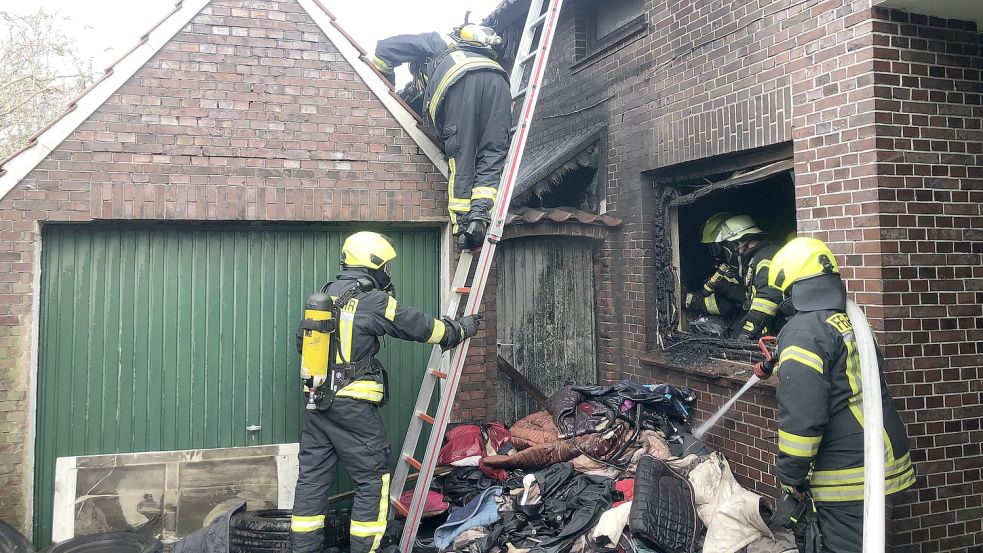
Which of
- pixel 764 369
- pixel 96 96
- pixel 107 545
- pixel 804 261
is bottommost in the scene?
pixel 107 545

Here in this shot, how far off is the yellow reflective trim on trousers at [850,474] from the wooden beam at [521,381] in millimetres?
3037

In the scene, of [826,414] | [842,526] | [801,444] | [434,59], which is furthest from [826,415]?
[434,59]

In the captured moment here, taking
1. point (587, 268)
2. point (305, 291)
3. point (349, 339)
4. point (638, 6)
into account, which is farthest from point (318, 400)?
point (638, 6)

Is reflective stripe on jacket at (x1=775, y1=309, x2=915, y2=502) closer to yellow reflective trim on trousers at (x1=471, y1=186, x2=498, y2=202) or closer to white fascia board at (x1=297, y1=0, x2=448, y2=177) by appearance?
yellow reflective trim on trousers at (x1=471, y1=186, x2=498, y2=202)

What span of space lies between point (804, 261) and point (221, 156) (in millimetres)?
3904

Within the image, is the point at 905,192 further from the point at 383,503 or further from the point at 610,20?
the point at 610,20

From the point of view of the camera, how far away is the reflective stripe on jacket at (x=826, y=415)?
10.0 ft

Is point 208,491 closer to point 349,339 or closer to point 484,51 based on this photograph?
point 349,339

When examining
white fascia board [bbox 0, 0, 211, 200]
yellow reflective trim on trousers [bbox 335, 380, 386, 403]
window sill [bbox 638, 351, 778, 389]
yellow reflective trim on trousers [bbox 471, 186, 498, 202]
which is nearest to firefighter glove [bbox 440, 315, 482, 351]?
yellow reflective trim on trousers [bbox 335, 380, 386, 403]

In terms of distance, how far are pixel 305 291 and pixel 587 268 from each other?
9.45 ft

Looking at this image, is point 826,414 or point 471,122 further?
point 471,122

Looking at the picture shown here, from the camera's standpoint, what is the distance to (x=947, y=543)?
381cm

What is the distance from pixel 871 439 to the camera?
288 cm

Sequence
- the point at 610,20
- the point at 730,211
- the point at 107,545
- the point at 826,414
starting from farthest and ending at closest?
the point at 610,20 → the point at 730,211 → the point at 107,545 → the point at 826,414
